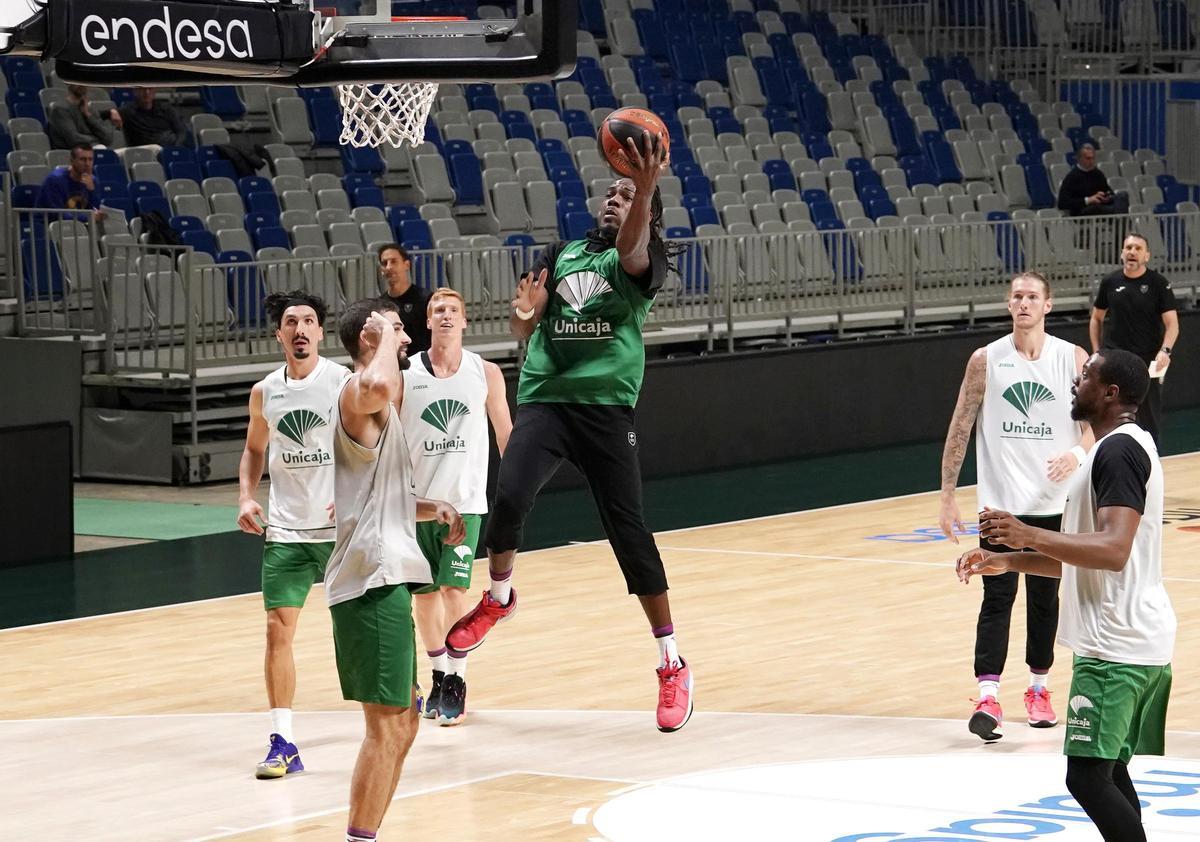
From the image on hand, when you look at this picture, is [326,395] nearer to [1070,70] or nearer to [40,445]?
[40,445]

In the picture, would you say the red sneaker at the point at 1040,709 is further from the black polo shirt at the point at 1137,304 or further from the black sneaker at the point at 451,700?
the black polo shirt at the point at 1137,304

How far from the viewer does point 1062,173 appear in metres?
26.8

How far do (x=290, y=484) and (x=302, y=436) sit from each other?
204 millimetres

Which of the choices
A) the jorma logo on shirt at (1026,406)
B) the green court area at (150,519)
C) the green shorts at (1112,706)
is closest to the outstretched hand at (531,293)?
the jorma logo on shirt at (1026,406)

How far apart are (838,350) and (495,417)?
1060cm

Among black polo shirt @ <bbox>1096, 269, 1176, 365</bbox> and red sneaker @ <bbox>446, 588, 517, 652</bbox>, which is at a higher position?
black polo shirt @ <bbox>1096, 269, 1176, 365</bbox>

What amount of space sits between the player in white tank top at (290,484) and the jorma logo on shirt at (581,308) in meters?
1.12

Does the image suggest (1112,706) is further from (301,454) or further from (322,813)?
(301,454)

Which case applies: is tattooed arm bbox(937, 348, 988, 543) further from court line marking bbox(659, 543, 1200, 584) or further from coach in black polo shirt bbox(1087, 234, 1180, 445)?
coach in black polo shirt bbox(1087, 234, 1180, 445)

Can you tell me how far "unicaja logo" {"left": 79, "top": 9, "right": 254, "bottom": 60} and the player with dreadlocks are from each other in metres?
1.39

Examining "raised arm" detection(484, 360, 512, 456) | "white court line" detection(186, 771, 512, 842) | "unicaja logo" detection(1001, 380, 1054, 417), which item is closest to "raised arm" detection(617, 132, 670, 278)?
"raised arm" detection(484, 360, 512, 456)

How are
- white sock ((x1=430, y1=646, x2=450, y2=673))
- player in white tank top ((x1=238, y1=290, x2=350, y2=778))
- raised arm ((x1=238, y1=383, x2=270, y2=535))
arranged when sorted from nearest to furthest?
player in white tank top ((x1=238, y1=290, x2=350, y2=778))
raised arm ((x1=238, y1=383, x2=270, y2=535))
white sock ((x1=430, y1=646, x2=450, y2=673))

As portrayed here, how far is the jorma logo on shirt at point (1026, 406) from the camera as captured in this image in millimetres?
9227

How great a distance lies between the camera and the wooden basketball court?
7711 millimetres
